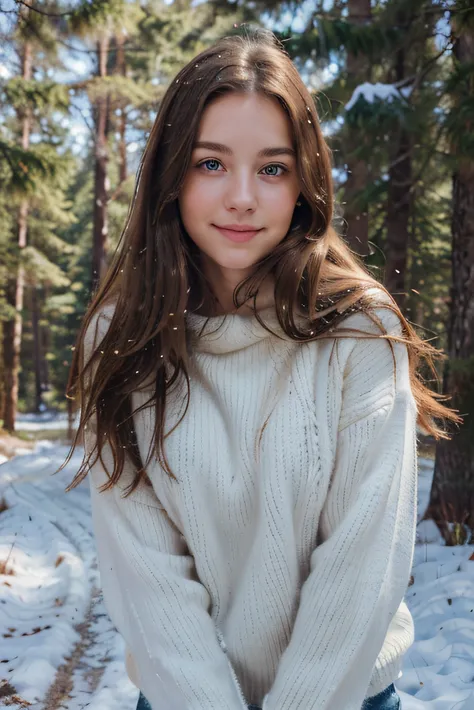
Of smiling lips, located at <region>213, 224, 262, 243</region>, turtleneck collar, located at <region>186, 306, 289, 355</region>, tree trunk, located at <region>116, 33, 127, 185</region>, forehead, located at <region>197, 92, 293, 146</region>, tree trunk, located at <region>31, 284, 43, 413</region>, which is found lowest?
tree trunk, located at <region>31, 284, 43, 413</region>

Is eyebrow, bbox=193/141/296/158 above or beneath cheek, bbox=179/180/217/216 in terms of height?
above

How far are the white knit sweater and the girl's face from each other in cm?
20

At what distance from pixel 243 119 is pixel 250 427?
72 cm

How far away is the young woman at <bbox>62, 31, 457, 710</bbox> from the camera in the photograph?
1.45 meters

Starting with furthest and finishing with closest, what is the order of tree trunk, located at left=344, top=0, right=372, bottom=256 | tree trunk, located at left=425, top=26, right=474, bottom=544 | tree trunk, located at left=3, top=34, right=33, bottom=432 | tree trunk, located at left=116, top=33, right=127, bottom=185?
tree trunk, located at left=116, top=33, right=127, bottom=185
tree trunk, located at left=3, top=34, right=33, bottom=432
tree trunk, located at left=344, top=0, right=372, bottom=256
tree trunk, located at left=425, top=26, right=474, bottom=544

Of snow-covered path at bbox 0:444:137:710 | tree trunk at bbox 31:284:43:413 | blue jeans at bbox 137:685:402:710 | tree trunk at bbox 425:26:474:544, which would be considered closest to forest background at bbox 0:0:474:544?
tree trunk at bbox 425:26:474:544

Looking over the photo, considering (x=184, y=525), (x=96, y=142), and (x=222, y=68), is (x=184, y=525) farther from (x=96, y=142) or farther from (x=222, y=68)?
(x=96, y=142)

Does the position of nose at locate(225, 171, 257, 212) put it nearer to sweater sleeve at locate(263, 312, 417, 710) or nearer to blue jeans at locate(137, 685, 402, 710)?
sweater sleeve at locate(263, 312, 417, 710)

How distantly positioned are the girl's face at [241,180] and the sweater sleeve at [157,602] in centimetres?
53

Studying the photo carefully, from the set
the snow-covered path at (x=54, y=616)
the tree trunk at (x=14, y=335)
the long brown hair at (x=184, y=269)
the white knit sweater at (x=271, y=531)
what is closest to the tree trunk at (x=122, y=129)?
the tree trunk at (x=14, y=335)

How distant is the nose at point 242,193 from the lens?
1563 mm

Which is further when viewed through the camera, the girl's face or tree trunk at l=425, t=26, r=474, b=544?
tree trunk at l=425, t=26, r=474, b=544

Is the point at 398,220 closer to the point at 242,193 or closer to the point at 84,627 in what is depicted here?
the point at 84,627

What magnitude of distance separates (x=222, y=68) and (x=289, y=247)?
45cm
